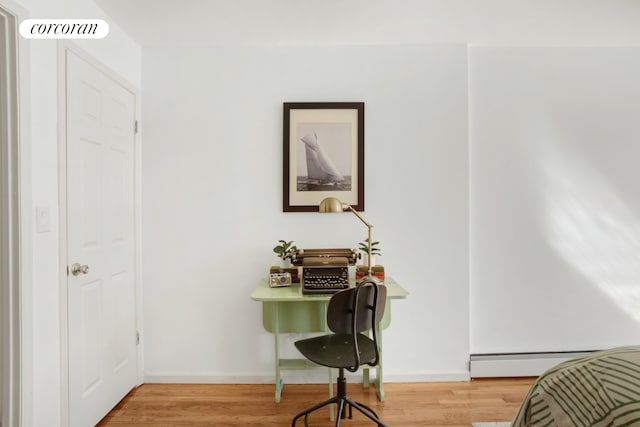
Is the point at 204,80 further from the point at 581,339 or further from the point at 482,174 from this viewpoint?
the point at 581,339

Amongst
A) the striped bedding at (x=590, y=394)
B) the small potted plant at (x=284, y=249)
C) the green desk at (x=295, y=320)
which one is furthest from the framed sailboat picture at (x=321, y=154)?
the striped bedding at (x=590, y=394)

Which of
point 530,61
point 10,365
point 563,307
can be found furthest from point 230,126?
point 563,307

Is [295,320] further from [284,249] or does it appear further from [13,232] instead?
[13,232]

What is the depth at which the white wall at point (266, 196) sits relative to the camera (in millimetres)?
2807

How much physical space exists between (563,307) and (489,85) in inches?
72.5

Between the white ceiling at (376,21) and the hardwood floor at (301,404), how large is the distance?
2562 mm

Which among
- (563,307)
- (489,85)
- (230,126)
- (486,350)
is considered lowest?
(486,350)

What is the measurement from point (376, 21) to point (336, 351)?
6.99 ft

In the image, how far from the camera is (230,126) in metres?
2.82

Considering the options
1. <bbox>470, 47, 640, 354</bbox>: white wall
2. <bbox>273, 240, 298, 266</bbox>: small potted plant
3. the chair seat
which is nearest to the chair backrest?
the chair seat

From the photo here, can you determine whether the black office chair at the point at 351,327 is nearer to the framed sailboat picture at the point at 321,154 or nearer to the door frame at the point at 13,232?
the framed sailboat picture at the point at 321,154

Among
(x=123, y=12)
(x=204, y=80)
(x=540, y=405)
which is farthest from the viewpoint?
(x=204, y=80)

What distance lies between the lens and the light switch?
175 cm

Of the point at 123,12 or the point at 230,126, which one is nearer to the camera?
the point at 123,12
